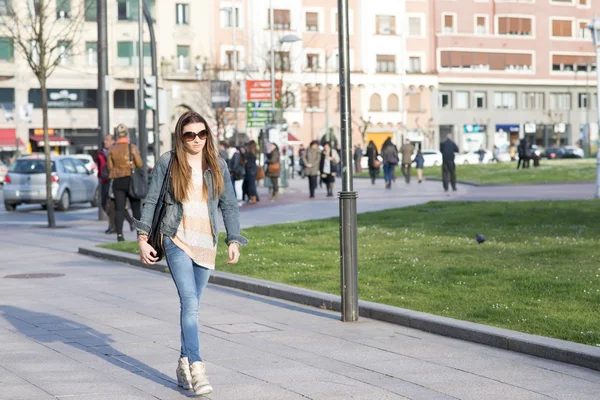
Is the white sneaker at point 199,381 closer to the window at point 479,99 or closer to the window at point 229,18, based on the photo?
the window at point 229,18

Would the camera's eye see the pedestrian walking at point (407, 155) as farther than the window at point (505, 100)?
No

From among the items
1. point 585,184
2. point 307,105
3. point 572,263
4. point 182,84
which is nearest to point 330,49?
point 307,105

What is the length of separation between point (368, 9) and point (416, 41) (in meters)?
4.81

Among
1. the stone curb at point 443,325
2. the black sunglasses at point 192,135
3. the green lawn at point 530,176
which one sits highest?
the black sunglasses at point 192,135

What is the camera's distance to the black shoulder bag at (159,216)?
299 inches

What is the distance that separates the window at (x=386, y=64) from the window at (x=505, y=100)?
356 inches

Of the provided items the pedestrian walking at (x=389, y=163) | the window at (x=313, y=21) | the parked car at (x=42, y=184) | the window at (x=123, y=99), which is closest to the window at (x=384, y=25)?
the window at (x=313, y=21)

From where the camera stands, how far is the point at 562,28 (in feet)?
322

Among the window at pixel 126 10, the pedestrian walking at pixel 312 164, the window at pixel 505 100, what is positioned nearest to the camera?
the pedestrian walking at pixel 312 164

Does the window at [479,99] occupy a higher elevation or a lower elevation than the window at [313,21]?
lower

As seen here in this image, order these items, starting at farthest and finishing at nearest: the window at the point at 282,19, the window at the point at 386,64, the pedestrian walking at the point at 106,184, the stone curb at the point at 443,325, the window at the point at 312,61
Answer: the window at the point at 386,64 < the window at the point at 312,61 < the window at the point at 282,19 < the pedestrian walking at the point at 106,184 < the stone curb at the point at 443,325

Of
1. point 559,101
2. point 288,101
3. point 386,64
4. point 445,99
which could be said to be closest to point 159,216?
point 288,101

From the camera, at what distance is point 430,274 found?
13.4 m

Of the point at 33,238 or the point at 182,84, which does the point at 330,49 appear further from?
the point at 33,238
